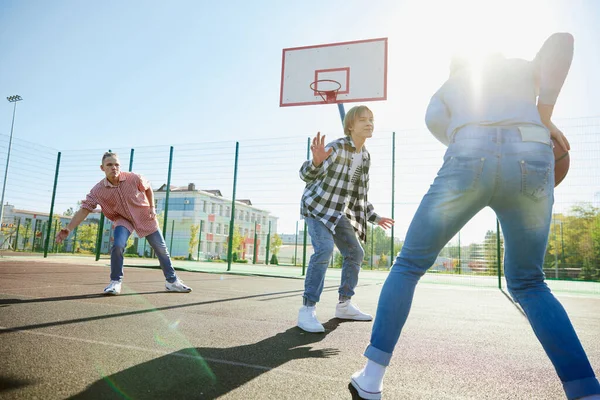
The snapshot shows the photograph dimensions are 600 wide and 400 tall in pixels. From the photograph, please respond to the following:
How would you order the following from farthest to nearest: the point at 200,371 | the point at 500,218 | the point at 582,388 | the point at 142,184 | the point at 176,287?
the point at 176,287 < the point at 142,184 < the point at 200,371 < the point at 500,218 < the point at 582,388

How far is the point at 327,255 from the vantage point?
2.99 m

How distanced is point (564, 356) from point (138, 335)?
223 cm

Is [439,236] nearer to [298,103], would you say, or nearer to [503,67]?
[503,67]

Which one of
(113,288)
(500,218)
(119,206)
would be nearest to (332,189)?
(500,218)

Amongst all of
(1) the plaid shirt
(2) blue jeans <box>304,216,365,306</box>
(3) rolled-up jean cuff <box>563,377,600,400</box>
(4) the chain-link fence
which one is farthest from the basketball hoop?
(3) rolled-up jean cuff <box>563,377,600,400</box>

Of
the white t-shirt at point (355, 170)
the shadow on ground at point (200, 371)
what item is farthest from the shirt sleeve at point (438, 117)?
the white t-shirt at point (355, 170)

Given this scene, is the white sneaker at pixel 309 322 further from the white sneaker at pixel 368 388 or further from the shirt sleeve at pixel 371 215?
the white sneaker at pixel 368 388

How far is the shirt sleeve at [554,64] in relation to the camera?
1477mm

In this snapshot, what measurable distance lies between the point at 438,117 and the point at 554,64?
0.44 meters

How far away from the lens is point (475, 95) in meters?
1.53

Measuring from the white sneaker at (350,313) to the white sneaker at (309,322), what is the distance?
595mm

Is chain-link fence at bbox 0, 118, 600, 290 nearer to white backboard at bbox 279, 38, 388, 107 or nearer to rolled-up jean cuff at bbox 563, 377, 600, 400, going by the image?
white backboard at bbox 279, 38, 388, 107

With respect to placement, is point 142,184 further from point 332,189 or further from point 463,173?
point 463,173

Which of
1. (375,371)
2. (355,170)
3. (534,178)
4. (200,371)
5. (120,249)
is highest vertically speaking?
(355,170)
